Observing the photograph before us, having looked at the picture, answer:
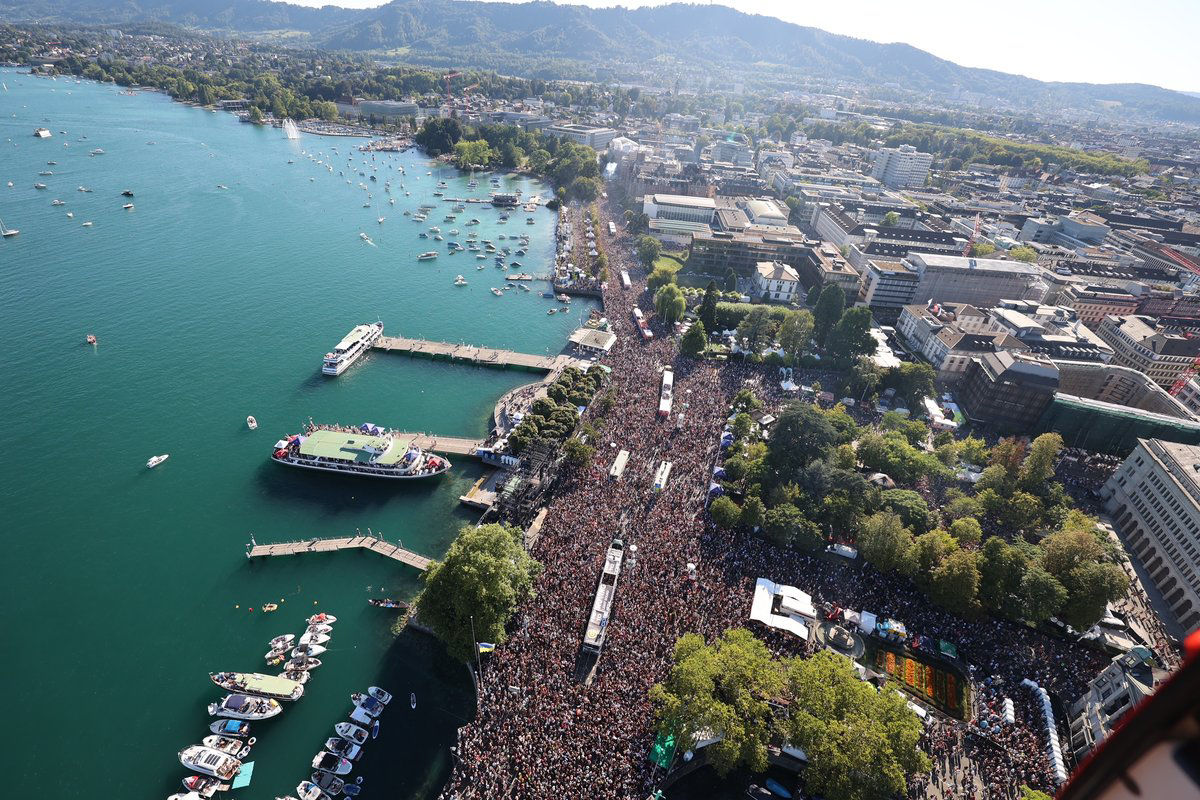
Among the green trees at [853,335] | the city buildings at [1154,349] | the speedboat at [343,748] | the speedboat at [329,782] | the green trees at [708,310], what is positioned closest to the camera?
the speedboat at [329,782]

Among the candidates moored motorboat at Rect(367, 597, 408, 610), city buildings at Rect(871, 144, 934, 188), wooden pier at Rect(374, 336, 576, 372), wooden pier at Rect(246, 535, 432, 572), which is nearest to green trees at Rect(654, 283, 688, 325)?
wooden pier at Rect(374, 336, 576, 372)

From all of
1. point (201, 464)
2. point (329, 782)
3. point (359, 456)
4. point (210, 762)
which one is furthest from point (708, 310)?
point (210, 762)

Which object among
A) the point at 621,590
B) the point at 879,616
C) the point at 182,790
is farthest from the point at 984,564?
the point at 182,790

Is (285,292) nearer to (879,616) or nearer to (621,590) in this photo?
(621,590)

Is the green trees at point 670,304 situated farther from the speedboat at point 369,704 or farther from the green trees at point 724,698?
the speedboat at point 369,704

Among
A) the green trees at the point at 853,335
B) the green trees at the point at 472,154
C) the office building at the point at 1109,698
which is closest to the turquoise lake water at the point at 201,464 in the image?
the green trees at the point at 853,335
